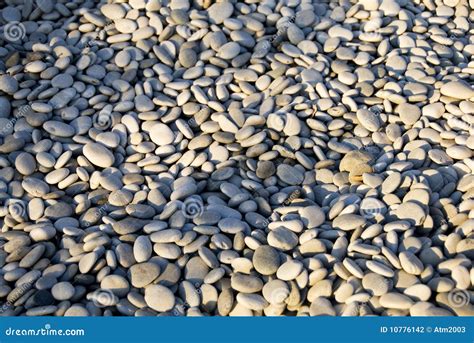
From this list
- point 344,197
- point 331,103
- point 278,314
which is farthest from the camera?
point 331,103

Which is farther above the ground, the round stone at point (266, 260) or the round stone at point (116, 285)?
the round stone at point (266, 260)

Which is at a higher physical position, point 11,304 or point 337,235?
point 337,235

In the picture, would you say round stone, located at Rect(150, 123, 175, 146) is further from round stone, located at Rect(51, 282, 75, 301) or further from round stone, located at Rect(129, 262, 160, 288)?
round stone, located at Rect(51, 282, 75, 301)

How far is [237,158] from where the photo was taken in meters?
2.48

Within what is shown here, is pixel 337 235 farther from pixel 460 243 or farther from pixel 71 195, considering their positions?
pixel 71 195

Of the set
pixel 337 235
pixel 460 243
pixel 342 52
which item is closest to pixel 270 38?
pixel 342 52

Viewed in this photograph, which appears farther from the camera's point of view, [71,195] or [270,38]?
[270,38]

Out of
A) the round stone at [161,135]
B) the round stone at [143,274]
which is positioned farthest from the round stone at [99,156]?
the round stone at [143,274]

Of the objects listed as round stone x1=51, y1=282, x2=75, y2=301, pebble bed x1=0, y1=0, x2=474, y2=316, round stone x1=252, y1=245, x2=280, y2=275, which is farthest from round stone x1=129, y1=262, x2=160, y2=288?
round stone x1=252, y1=245, x2=280, y2=275

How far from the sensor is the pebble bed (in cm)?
205

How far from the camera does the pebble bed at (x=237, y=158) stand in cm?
205

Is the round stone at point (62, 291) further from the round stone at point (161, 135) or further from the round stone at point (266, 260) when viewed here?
the round stone at point (161, 135)

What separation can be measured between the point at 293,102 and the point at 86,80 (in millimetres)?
945

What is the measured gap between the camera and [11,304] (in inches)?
80.7
